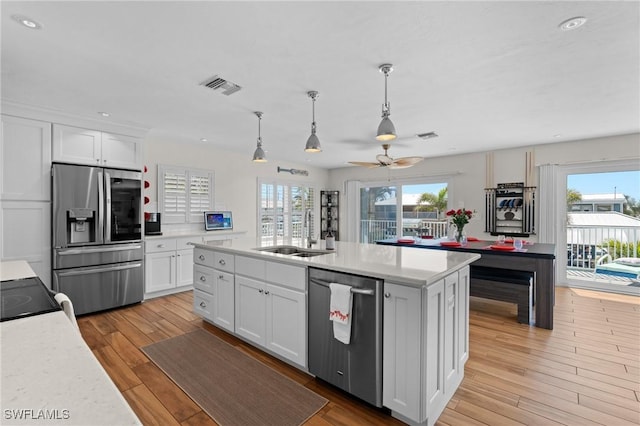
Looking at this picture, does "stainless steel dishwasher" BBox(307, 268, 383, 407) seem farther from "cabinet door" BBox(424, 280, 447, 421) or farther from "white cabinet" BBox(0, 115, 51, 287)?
"white cabinet" BBox(0, 115, 51, 287)

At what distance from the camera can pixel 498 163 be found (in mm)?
5633

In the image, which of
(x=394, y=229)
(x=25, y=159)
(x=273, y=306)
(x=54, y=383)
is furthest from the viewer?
(x=394, y=229)

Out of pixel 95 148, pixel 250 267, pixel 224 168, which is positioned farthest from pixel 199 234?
pixel 250 267

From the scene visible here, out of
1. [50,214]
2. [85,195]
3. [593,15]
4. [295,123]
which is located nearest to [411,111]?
[295,123]

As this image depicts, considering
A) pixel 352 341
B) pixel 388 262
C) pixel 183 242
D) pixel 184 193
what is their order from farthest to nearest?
pixel 184 193, pixel 183 242, pixel 388 262, pixel 352 341

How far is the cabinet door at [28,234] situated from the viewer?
328 cm

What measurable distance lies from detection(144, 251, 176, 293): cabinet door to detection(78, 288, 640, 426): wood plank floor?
445mm

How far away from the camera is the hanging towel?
6.61 ft

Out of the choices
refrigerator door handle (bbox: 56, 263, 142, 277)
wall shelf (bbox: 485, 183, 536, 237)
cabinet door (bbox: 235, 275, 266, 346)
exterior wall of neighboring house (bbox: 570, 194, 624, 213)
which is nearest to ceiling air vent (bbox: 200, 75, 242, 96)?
cabinet door (bbox: 235, 275, 266, 346)

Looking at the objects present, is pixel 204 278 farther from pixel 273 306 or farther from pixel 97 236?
pixel 97 236

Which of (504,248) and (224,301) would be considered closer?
(224,301)

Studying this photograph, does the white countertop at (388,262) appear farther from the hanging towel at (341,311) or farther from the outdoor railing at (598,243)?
the outdoor railing at (598,243)

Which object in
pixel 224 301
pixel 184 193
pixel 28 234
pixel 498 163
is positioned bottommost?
pixel 224 301

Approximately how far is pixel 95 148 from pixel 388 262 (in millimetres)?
3929
